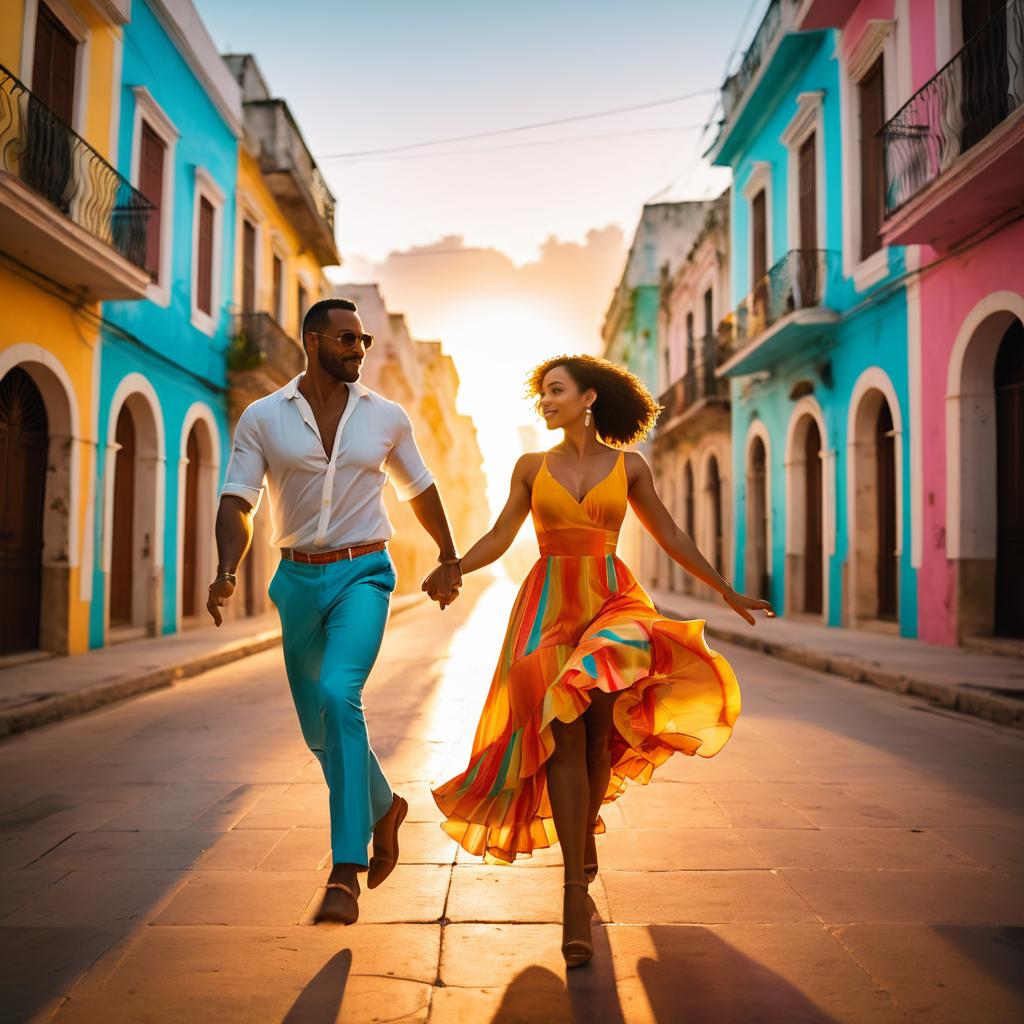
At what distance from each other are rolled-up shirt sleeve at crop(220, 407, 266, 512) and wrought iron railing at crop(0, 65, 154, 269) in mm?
7531

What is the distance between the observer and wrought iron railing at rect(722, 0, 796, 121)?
18.1 metres

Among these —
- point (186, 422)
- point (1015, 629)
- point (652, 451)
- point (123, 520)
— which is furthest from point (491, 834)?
point (652, 451)

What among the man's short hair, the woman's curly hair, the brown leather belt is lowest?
the brown leather belt

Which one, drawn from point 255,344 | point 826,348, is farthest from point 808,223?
point 255,344

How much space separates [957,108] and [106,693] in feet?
34.2

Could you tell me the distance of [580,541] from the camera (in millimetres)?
3572

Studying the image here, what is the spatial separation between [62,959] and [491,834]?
4.32ft


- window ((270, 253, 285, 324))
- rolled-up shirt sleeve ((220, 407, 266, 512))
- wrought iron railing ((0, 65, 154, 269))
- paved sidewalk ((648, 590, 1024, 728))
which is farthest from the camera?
window ((270, 253, 285, 324))

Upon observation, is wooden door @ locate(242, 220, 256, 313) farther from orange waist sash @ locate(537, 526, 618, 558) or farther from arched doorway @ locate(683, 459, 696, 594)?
orange waist sash @ locate(537, 526, 618, 558)

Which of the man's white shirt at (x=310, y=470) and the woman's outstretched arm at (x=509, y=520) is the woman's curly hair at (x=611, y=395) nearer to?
the woman's outstretched arm at (x=509, y=520)

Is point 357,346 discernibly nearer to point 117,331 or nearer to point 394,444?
point 394,444

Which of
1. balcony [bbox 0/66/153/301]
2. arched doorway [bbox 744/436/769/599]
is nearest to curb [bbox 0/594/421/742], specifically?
balcony [bbox 0/66/153/301]

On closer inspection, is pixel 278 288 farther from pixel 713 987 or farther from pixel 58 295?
pixel 713 987

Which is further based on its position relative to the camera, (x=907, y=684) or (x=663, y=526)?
(x=907, y=684)
